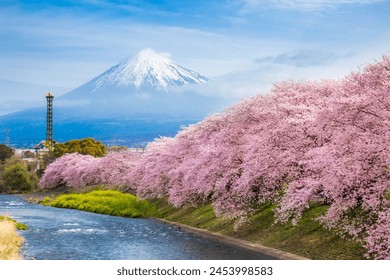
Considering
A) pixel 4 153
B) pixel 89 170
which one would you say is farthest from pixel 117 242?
pixel 4 153

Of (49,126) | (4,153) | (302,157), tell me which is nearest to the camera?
(302,157)

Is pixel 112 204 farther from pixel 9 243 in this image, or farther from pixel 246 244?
pixel 246 244

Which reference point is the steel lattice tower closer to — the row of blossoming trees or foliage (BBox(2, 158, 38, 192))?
foliage (BBox(2, 158, 38, 192))

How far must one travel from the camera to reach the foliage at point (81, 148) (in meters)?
117

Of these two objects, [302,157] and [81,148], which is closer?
[302,157]

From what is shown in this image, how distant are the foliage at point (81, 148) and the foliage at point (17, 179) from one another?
9830mm

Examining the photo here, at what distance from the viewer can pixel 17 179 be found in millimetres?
109062

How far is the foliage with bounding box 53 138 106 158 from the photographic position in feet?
383

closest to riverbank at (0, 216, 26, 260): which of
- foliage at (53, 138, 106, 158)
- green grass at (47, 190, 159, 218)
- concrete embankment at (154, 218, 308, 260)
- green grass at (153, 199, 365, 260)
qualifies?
concrete embankment at (154, 218, 308, 260)

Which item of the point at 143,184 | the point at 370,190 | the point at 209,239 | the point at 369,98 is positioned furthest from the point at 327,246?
the point at 143,184

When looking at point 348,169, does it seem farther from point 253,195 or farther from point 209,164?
point 209,164

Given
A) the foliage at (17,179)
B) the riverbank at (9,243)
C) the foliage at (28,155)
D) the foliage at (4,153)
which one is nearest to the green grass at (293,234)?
the riverbank at (9,243)

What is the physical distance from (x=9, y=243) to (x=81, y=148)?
8399cm

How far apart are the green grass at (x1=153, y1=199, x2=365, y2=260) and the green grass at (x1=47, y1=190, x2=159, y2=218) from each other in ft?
47.3
